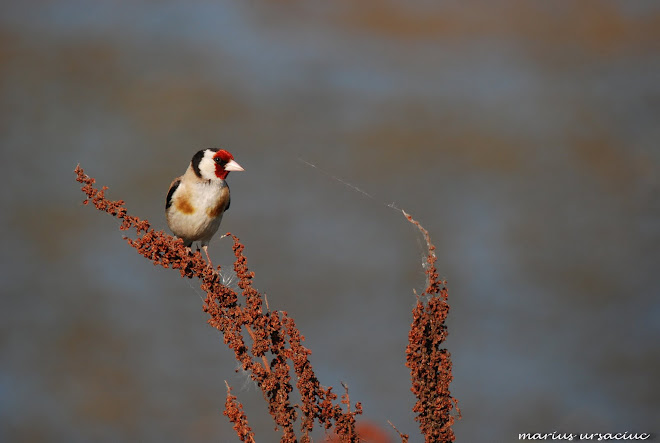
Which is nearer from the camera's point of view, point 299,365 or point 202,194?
point 299,365

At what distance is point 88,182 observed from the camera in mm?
4254

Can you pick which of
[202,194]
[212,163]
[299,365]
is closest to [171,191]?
[202,194]

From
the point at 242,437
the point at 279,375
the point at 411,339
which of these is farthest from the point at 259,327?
the point at 411,339

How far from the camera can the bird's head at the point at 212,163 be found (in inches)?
230

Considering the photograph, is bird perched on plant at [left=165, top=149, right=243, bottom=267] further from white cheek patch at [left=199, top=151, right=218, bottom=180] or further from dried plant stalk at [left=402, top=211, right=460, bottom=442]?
dried plant stalk at [left=402, top=211, right=460, bottom=442]

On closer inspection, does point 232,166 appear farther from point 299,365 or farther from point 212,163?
point 299,365

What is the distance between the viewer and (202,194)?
5.89 meters

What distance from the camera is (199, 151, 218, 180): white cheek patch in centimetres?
587

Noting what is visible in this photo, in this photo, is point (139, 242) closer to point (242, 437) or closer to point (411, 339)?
point (242, 437)

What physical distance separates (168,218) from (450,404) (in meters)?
3.12

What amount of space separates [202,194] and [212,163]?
9.9 inches

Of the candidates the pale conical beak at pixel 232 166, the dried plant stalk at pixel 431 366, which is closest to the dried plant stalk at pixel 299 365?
the dried plant stalk at pixel 431 366

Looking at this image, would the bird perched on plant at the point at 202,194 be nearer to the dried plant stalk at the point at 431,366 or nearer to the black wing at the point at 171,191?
the black wing at the point at 171,191

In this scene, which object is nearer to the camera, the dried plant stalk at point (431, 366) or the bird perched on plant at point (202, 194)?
the dried plant stalk at point (431, 366)
